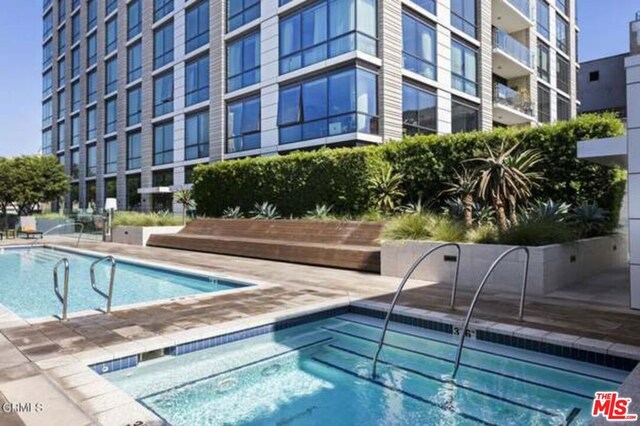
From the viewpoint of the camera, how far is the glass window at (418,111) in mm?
19438

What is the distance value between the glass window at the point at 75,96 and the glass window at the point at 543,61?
3568cm

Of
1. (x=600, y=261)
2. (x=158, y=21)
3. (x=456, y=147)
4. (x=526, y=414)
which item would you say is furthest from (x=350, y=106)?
(x=158, y=21)

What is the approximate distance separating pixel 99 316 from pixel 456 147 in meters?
10.2

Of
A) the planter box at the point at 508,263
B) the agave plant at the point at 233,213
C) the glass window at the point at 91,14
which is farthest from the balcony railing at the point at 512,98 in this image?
the glass window at the point at 91,14

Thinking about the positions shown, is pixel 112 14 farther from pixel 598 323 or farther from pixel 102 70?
pixel 598 323

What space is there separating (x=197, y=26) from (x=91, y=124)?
16.5 meters

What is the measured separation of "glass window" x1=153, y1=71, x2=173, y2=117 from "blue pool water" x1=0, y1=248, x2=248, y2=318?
15.7m

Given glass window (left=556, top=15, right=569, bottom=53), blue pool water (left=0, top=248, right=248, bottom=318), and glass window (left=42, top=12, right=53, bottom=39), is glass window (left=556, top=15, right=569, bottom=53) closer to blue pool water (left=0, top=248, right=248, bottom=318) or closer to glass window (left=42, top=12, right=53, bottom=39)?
blue pool water (left=0, top=248, right=248, bottom=318)

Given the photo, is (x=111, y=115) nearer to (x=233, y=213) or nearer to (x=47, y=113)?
(x=47, y=113)

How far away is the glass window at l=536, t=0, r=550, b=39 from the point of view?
29.3 m

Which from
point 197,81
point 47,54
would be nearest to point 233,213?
point 197,81

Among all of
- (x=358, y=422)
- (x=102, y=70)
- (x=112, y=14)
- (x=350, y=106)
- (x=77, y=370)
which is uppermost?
(x=112, y=14)

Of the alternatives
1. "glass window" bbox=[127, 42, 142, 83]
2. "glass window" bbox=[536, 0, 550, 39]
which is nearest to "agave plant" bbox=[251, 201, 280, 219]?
"glass window" bbox=[127, 42, 142, 83]

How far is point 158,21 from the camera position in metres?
29.3
